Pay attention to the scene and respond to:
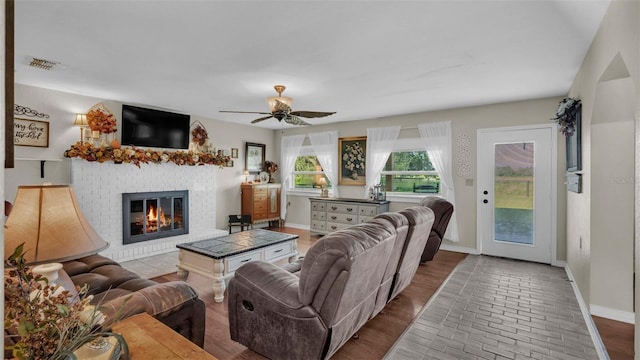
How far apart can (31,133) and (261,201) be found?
12.4 feet

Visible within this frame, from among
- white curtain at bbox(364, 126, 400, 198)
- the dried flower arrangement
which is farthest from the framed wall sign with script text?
white curtain at bbox(364, 126, 400, 198)

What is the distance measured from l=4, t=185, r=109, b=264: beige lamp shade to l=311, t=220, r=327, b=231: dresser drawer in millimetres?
5075

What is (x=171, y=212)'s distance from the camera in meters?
5.24

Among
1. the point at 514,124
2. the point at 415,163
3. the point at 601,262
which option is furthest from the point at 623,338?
the point at 415,163

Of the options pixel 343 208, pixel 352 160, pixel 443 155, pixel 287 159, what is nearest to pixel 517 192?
pixel 443 155

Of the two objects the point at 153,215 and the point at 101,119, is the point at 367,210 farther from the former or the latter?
the point at 101,119

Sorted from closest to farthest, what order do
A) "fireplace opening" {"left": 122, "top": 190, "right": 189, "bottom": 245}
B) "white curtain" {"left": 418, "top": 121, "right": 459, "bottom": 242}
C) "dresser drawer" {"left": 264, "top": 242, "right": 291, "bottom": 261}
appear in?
1. "dresser drawer" {"left": 264, "top": 242, "right": 291, "bottom": 261}
2. "fireplace opening" {"left": 122, "top": 190, "right": 189, "bottom": 245}
3. "white curtain" {"left": 418, "top": 121, "right": 459, "bottom": 242}

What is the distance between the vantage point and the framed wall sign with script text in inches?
Answer: 150

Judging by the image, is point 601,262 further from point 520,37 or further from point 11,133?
point 11,133

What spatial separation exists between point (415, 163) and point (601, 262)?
325cm

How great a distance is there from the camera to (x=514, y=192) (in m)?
4.60

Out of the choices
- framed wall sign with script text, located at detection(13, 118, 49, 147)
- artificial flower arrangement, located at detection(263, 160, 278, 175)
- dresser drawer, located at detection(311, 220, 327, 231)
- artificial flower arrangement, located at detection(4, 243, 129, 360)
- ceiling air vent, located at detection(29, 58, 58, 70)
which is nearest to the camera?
artificial flower arrangement, located at detection(4, 243, 129, 360)

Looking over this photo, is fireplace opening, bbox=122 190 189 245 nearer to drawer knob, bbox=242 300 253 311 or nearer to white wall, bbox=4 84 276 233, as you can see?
white wall, bbox=4 84 276 233

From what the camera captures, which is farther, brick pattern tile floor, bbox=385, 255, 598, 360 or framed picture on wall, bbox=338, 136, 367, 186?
framed picture on wall, bbox=338, 136, 367, 186
